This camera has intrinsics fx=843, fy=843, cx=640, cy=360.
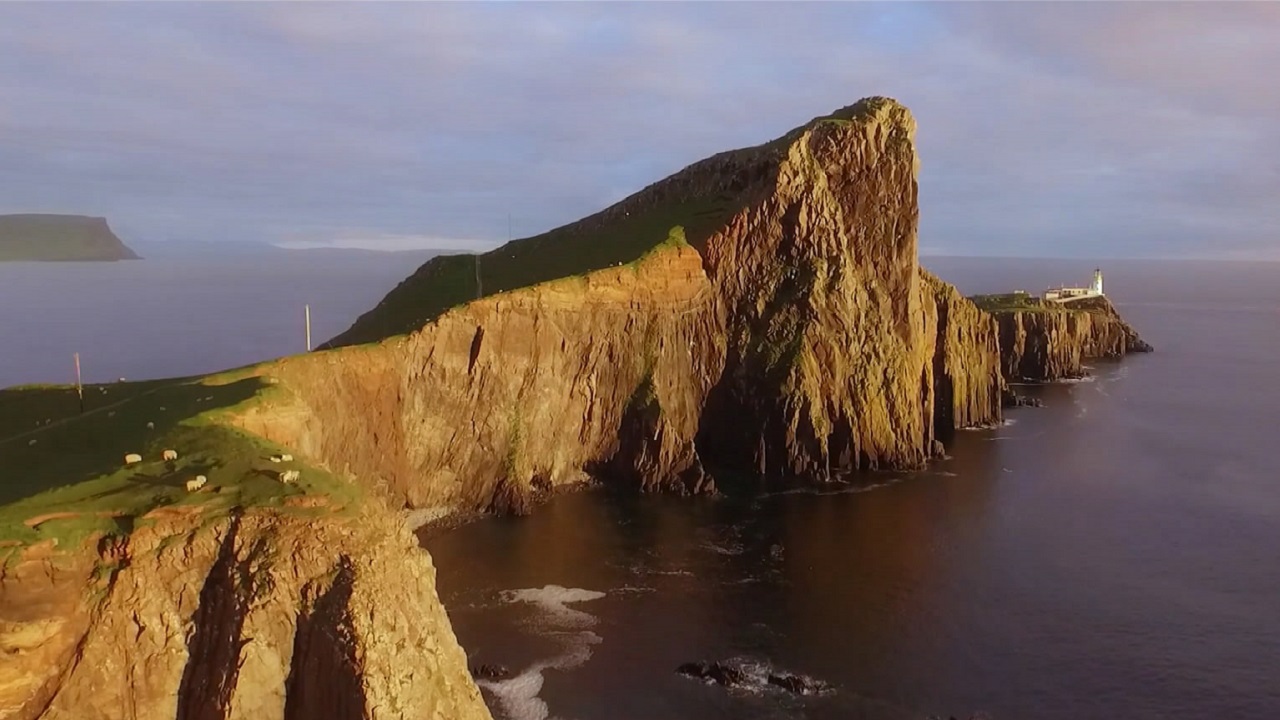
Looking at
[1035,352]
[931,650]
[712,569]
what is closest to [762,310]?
[712,569]

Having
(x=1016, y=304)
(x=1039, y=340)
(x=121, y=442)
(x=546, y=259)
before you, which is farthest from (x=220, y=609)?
(x=1016, y=304)

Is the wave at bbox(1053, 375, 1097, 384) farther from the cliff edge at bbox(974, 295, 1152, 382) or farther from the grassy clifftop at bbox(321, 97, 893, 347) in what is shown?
the grassy clifftop at bbox(321, 97, 893, 347)

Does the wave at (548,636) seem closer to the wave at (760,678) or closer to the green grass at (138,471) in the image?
the wave at (760,678)

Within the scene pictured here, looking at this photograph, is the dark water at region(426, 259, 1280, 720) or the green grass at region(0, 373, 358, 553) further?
the dark water at region(426, 259, 1280, 720)

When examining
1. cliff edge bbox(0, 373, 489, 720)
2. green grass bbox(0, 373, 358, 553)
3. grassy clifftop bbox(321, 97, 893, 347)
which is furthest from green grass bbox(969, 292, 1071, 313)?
cliff edge bbox(0, 373, 489, 720)

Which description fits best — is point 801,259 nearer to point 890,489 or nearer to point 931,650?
point 890,489

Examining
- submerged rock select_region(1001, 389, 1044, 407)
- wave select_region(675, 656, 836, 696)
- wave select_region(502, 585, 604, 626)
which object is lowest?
wave select_region(675, 656, 836, 696)

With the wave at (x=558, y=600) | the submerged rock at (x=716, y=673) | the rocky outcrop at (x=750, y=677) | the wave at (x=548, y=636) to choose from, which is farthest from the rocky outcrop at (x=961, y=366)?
the submerged rock at (x=716, y=673)
